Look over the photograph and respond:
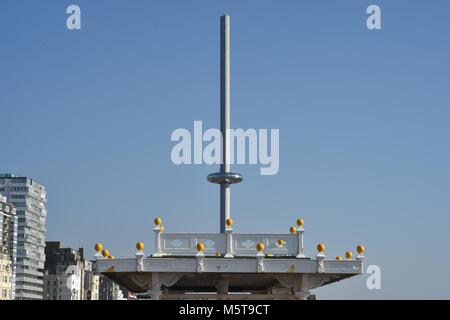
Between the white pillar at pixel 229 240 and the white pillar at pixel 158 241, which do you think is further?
the white pillar at pixel 229 240

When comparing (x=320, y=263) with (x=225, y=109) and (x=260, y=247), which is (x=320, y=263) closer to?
(x=260, y=247)

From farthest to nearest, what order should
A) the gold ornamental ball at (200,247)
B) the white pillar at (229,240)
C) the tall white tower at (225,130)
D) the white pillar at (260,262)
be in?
the tall white tower at (225,130)
the white pillar at (229,240)
the white pillar at (260,262)
the gold ornamental ball at (200,247)

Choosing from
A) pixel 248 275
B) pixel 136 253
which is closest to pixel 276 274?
pixel 248 275

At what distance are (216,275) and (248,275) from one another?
1.12 m

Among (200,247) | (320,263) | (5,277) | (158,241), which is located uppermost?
(5,277)

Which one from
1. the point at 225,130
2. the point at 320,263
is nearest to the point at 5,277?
the point at 225,130

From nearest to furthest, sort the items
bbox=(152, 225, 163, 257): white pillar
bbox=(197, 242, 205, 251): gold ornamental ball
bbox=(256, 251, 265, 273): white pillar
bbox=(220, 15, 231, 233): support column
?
1. bbox=(197, 242, 205, 251): gold ornamental ball
2. bbox=(256, 251, 265, 273): white pillar
3. bbox=(152, 225, 163, 257): white pillar
4. bbox=(220, 15, 231, 233): support column

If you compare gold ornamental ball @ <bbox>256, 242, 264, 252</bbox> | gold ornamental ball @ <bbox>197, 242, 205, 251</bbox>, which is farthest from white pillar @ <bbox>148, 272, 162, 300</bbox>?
gold ornamental ball @ <bbox>256, 242, 264, 252</bbox>

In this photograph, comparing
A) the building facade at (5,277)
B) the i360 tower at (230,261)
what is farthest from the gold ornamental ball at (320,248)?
the building facade at (5,277)

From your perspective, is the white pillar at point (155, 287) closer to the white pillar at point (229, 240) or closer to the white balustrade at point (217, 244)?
the white balustrade at point (217, 244)

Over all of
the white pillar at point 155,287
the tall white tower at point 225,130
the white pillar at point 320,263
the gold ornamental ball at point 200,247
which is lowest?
the white pillar at point 155,287

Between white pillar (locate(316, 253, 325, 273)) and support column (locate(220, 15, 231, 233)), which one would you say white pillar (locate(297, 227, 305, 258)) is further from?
support column (locate(220, 15, 231, 233))
